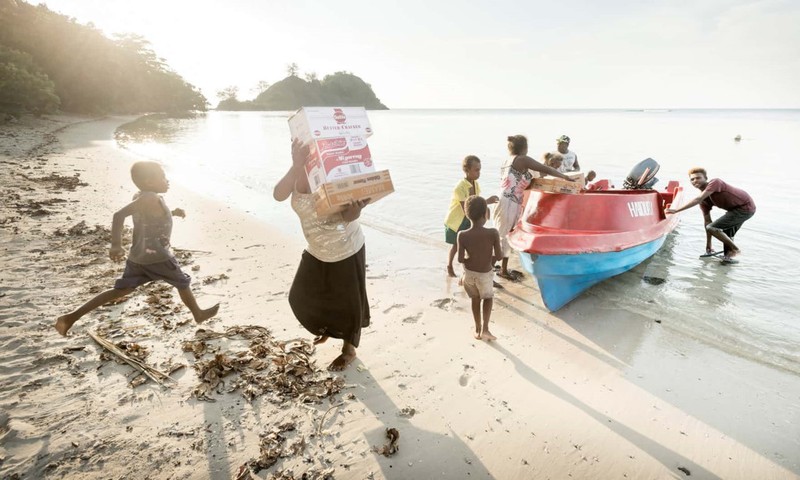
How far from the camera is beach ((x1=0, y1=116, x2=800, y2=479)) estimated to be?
2604 millimetres

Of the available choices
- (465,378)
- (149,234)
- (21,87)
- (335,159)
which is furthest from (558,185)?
(21,87)

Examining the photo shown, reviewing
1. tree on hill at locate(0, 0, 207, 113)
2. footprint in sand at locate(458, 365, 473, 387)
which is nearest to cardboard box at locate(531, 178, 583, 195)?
footprint in sand at locate(458, 365, 473, 387)

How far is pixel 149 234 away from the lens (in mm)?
3432

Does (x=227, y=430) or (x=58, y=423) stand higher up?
(x=58, y=423)

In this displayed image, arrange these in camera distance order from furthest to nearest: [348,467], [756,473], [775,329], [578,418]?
[775,329] < [578,418] < [756,473] < [348,467]

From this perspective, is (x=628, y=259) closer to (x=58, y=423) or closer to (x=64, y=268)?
(x=58, y=423)

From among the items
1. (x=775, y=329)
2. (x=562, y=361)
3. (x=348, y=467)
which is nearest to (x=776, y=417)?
(x=562, y=361)

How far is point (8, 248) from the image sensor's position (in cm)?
551

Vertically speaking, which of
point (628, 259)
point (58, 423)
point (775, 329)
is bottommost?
point (775, 329)

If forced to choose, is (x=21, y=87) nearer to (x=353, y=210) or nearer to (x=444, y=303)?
(x=444, y=303)

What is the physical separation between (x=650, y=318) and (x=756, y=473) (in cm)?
256

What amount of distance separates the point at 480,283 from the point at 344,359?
163cm

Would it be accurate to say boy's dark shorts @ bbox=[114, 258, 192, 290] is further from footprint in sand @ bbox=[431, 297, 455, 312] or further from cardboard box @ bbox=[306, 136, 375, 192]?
footprint in sand @ bbox=[431, 297, 455, 312]

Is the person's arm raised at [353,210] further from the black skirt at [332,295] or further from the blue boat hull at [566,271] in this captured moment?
the blue boat hull at [566,271]
